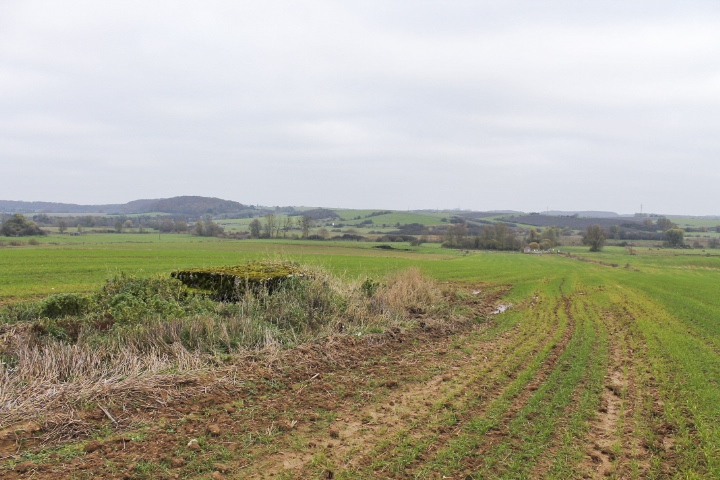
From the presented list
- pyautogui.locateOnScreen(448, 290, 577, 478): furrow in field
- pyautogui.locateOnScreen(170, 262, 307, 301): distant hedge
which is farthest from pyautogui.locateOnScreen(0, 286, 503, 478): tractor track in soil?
pyautogui.locateOnScreen(170, 262, 307, 301): distant hedge

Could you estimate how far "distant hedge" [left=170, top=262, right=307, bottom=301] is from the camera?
12586 mm

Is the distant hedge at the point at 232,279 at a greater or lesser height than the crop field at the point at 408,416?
greater

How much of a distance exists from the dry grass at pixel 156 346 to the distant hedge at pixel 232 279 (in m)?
0.53

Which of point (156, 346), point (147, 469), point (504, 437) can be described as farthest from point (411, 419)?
point (156, 346)

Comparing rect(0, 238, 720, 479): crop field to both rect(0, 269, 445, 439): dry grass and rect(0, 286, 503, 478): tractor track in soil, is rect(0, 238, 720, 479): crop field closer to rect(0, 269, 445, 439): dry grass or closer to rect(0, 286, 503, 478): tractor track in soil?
rect(0, 286, 503, 478): tractor track in soil

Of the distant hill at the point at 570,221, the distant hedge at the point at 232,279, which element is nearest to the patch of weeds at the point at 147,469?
the distant hedge at the point at 232,279

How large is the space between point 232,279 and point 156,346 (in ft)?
15.5

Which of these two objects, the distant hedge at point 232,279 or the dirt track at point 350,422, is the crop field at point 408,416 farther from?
the distant hedge at point 232,279

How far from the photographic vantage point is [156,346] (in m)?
8.18

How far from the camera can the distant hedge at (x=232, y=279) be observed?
41.3ft

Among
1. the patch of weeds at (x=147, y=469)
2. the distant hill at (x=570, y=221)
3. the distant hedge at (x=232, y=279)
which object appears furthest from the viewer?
the distant hill at (x=570, y=221)

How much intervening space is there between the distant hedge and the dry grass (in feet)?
1.74

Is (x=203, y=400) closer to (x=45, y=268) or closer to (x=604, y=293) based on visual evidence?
(x=604, y=293)

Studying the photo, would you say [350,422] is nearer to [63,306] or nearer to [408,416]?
[408,416]
